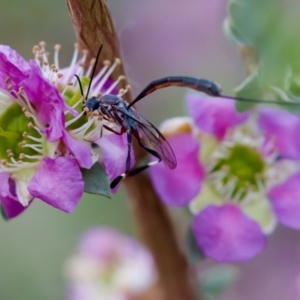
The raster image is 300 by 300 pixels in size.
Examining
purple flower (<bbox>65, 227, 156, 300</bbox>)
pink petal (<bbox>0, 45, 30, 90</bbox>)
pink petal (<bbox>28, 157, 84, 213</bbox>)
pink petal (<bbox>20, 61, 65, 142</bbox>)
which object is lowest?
purple flower (<bbox>65, 227, 156, 300</bbox>)

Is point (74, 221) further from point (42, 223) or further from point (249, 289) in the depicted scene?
point (249, 289)

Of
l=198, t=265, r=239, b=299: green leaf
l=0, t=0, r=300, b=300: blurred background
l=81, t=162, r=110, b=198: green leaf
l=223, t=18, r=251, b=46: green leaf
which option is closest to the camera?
l=81, t=162, r=110, b=198: green leaf

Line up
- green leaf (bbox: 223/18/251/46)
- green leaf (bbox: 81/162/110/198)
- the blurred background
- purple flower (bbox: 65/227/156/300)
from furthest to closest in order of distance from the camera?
1. the blurred background
2. purple flower (bbox: 65/227/156/300)
3. green leaf (bbox: 223/18/251/46)
4. green leaf (bbox: 81/162/110/198)

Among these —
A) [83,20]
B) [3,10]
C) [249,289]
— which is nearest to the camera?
[83,20]

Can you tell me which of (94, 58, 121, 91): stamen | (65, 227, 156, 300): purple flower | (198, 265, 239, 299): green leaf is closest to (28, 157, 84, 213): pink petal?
(94, 58, 121, 91): stamen

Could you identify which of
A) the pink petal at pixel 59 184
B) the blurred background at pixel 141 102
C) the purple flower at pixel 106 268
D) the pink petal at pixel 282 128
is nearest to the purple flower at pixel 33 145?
the pink petal at pixel 59 184

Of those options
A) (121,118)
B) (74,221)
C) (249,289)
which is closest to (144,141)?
(121,118)

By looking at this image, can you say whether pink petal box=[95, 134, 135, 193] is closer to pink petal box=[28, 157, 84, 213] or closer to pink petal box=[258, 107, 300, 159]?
pink petal box=[28, 157, 84, 213]

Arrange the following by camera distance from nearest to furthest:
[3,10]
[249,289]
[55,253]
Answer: [3,10], [55,253], [249,289]
